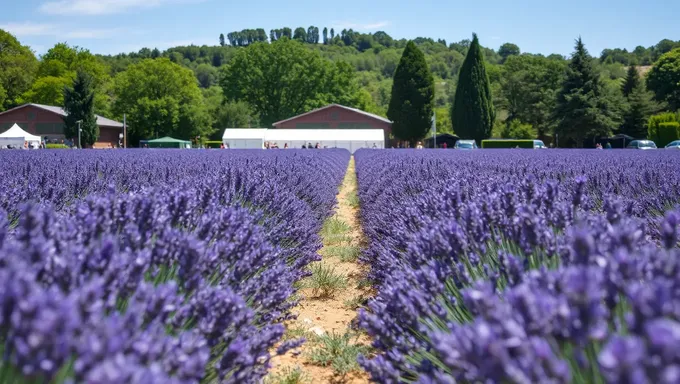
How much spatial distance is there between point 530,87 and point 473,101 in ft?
57.9

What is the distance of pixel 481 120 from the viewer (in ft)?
198

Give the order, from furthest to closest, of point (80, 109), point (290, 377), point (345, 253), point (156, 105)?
point (156, 105) → point (80, 109) → point (345, 253) → point (290, 377)

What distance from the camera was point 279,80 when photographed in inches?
2886

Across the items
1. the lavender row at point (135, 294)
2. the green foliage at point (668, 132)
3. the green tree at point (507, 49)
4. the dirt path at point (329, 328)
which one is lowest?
the dirt path at point (329, 328)

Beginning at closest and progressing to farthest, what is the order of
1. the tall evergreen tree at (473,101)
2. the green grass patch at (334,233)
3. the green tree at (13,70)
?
the green grass patch at (334,233), the tall evergreen tree at (473,101), the green tree at (13,70)

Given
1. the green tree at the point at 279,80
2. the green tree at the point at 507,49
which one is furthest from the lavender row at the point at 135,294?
the green tree at the point at 507,49

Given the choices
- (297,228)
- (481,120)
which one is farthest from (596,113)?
(297,228)

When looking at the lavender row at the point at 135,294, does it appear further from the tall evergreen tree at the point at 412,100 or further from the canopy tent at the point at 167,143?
the tall evergreen tree at the point at 412,100

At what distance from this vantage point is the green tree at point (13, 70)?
71.6 meters

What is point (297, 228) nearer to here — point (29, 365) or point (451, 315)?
point (451, 315)

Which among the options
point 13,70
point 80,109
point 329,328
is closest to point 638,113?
point 80,109

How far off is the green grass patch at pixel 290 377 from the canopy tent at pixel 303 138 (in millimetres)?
50415

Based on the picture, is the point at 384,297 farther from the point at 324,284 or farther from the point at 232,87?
the point at 232,87

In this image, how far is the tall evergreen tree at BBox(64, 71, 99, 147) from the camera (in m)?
53.5
